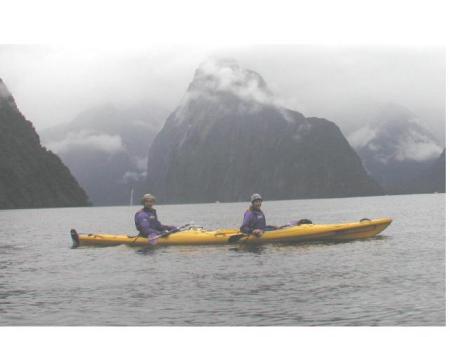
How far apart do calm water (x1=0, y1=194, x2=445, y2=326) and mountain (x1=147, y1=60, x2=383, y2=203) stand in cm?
5551

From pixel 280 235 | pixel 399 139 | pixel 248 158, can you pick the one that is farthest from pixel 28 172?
pixel 280 235

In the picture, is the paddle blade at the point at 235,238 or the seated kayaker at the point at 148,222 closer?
the paddle blade at the point at 235,238

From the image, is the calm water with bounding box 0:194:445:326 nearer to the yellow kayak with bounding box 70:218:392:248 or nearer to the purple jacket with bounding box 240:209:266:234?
the yellow kayak with bounding box 70:218:392:248

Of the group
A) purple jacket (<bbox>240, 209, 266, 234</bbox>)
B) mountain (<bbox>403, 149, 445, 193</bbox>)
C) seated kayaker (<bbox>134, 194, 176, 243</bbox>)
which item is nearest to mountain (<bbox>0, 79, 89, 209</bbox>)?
mountain (<bbox>403, 149, 445, 193</bbox>)

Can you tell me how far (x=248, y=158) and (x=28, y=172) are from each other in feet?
124

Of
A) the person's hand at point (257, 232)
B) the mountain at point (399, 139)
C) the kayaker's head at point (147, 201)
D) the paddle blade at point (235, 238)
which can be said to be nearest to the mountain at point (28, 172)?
the mountain at point (399, 139)

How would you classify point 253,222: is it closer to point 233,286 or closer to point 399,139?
point 233,286

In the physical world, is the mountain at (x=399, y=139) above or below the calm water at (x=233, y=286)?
above

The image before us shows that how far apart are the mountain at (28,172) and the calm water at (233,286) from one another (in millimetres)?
71346

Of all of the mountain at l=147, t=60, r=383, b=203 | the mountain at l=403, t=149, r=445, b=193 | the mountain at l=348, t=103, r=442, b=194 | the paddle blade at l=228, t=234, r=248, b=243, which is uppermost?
the mountain at l=147, t=60, r=383, b=203

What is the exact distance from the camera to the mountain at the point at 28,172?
9306 cm

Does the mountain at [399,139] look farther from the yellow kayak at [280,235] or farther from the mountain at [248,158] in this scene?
the mountain at [248,158]

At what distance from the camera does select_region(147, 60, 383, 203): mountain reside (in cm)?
8856
